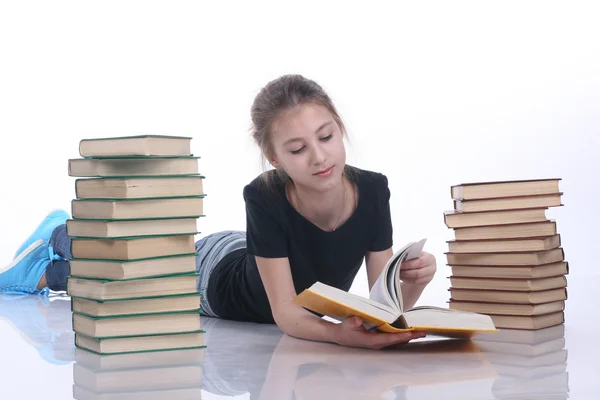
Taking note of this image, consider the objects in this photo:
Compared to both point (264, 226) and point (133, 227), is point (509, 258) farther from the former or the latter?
point (133, 227)

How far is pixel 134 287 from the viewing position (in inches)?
109

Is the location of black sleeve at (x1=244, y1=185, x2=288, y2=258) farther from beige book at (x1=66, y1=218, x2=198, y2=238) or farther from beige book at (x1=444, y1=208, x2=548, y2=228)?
beige book at (x1=444, y1=208, x2=548, y2=228)

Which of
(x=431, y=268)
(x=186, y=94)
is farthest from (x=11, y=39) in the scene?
(x=431, y=268)

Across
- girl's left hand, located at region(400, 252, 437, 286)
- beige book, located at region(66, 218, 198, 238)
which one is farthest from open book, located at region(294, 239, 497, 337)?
beige book, located at region(66, 218, 198, 238)

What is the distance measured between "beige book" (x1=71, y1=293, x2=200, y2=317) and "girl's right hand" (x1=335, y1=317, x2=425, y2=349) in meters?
0.51

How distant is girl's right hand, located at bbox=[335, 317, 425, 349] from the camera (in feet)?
8.55

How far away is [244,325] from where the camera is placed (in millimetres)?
3502

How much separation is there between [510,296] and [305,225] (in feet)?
2.57

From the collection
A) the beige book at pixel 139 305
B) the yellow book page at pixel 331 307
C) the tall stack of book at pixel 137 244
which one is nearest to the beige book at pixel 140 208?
the tall stack of book at pixel 137 244

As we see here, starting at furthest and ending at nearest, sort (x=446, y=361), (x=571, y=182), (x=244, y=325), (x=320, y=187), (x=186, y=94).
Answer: (x=186, y=94), (x=571, y=182), (x=244, y=325), (x=320, y=187), (x=446, y=361)

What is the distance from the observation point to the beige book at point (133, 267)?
2721mm

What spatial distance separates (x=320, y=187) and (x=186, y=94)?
11.4ft

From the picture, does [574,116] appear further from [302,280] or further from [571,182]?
[302,280]

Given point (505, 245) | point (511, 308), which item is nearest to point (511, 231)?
point (505, 245)
